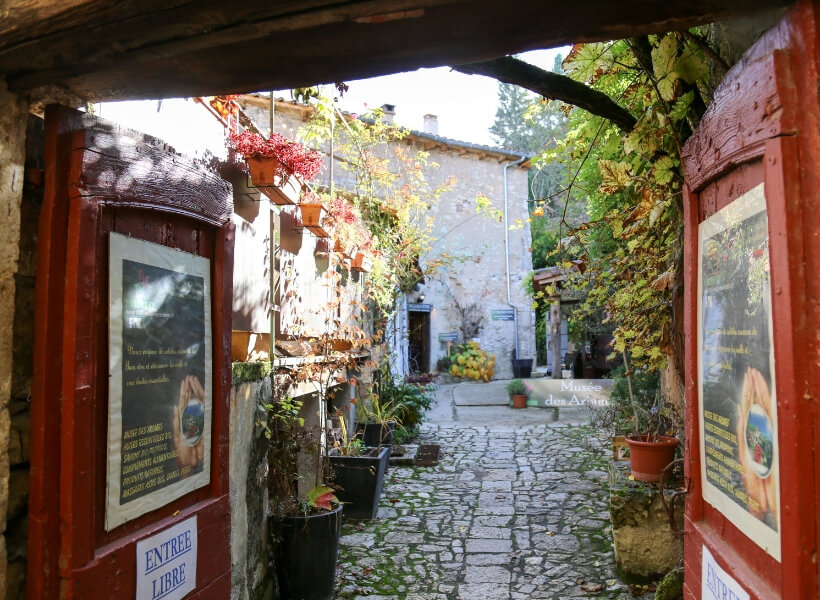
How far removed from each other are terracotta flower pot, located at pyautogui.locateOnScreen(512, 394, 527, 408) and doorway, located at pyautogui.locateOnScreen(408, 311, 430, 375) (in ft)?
17.2

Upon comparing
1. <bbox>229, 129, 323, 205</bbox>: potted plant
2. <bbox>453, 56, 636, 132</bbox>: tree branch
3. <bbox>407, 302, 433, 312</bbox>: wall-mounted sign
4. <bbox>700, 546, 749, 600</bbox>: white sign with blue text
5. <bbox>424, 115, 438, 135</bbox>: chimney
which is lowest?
<bbox>700, 546, 749, 600</bbox>: white sign with blue text

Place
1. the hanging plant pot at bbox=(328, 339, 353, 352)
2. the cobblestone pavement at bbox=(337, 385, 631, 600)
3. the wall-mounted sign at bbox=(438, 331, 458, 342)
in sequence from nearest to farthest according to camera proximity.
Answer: the cobblestone pavement at bbox=(337, 385, 631, 600), the hanging plant pot at bbox=(328, 339, 353, 352), the wall-mounted sign at bbox=(438, 331, 458, 342)

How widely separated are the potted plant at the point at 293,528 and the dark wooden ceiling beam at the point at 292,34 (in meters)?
2.52

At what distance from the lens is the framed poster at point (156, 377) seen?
1.98 m

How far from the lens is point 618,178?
305 cm

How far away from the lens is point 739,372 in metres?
1.67

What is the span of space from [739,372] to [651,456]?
298 cm

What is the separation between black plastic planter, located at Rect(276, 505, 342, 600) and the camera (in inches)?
158

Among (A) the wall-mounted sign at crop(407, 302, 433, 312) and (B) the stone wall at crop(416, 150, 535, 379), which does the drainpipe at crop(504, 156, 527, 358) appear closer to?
(B) the stone wall at crop(416, 150, 535, 379)

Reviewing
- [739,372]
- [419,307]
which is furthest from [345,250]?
[419,307]

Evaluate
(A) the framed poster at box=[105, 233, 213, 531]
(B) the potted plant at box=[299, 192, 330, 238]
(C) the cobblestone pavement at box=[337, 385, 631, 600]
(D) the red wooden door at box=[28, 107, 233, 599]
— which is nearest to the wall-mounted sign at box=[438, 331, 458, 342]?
(C) the cobblestone pavement at box=[337, 385, 631, 600]

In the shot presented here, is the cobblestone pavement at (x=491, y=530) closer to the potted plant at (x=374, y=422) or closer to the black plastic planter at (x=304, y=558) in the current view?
the black plastic planter at (x=304, y=558)

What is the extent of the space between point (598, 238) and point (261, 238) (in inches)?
145

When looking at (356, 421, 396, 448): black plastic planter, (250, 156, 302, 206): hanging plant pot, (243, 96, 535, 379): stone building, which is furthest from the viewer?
(243, 96, 535, 379): stone building
